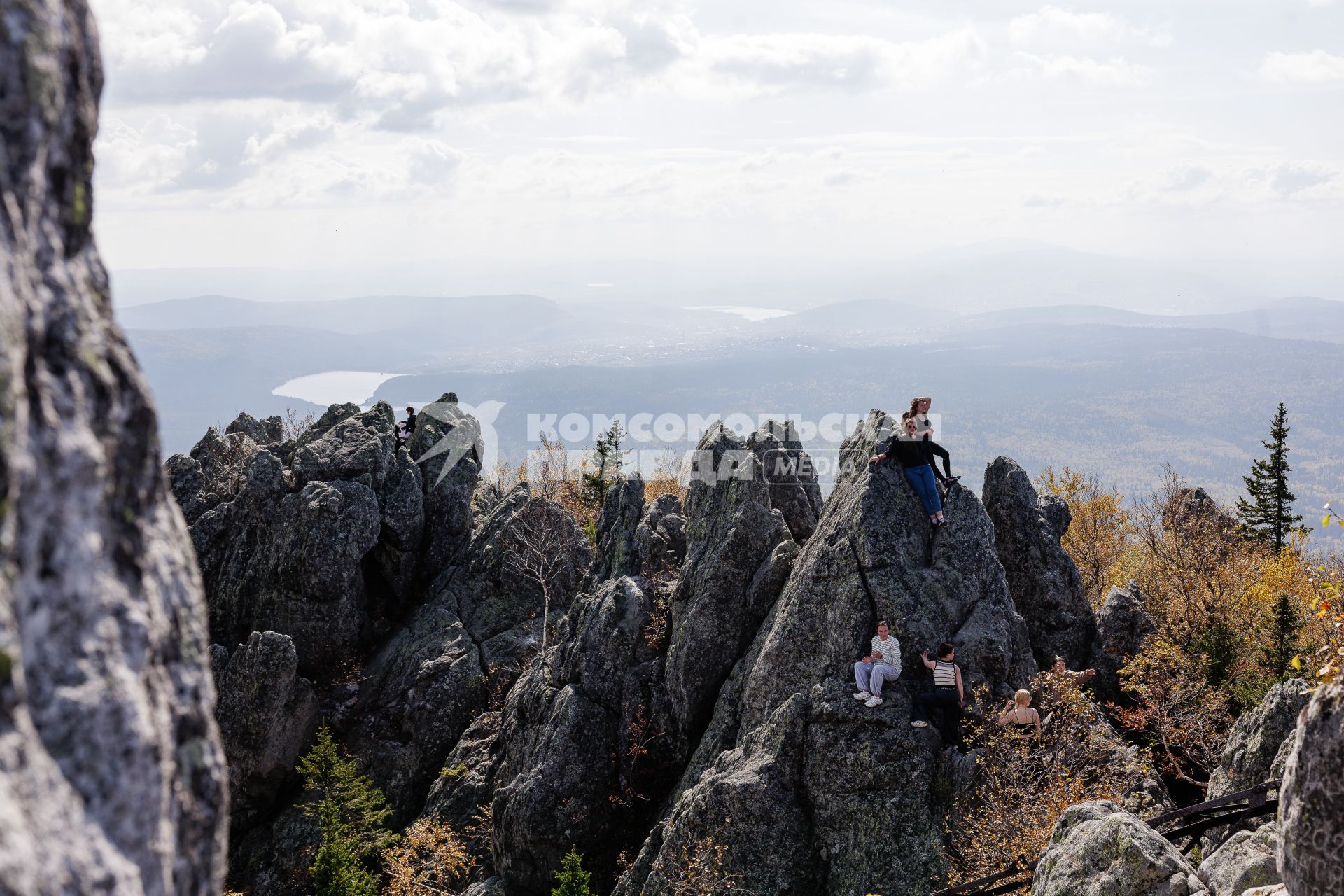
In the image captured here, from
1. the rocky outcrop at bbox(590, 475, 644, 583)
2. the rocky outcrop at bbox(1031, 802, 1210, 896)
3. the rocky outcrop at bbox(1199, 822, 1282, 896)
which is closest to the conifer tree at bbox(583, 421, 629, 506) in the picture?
the rocky outcrop at bbox(590, 475, 644, 583)

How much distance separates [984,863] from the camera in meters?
18.0

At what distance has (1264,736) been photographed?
19.8 meters

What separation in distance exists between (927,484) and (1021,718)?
591 centimetres

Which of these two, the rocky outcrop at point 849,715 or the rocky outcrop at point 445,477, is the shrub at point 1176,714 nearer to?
the rocky outcrop at point 849,715

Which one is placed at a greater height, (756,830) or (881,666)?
(881,666)

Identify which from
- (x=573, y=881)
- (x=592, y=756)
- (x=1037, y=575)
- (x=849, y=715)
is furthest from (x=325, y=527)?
(x=1037, y=575)

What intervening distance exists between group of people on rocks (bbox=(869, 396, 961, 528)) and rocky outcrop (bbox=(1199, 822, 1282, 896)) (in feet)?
31.7

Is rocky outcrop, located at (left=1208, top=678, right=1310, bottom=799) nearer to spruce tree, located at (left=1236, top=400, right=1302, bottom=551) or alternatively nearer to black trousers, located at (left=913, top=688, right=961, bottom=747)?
black trousers, located at (left=913, top=688, right=961, bottom=747)

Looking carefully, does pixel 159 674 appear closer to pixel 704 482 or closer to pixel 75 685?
pixel 75 685

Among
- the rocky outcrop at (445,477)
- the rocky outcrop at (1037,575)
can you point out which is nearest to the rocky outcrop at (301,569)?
the rocky outcrop at (445,477)

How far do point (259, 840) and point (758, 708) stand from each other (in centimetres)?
2524

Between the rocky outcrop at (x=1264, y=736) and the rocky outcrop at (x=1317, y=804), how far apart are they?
1243cm

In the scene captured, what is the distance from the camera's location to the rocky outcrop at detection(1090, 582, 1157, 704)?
31422mm

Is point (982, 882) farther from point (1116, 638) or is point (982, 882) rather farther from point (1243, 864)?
point (1116, 638)
